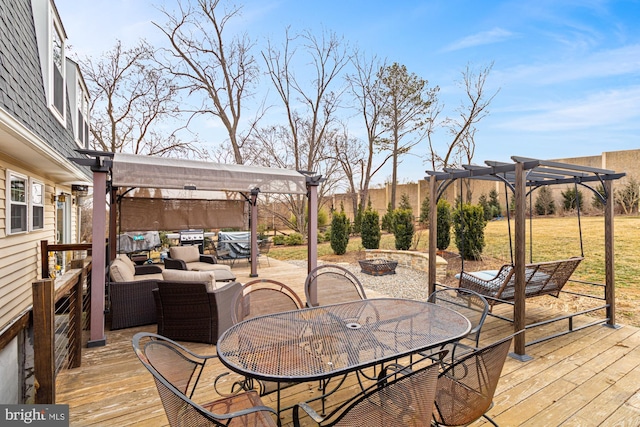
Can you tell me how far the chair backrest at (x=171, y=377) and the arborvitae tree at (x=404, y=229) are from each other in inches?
326

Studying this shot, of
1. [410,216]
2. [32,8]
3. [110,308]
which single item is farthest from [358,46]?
[110,308]

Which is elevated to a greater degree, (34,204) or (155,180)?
(155,180)

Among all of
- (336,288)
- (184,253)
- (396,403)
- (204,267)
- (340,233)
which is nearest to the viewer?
(396,403)

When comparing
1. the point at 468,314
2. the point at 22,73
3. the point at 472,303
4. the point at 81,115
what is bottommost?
the point at 468,314

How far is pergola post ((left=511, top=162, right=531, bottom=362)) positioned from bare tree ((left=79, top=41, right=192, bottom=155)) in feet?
44.8

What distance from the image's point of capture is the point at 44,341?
6.89ft

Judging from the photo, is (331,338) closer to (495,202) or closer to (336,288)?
(336,288)

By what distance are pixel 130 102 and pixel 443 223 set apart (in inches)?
509

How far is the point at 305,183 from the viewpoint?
511 centimetres

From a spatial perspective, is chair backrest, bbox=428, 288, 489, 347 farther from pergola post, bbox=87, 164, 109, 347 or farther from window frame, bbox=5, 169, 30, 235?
window frame, bbox=5, 169, 30, 235

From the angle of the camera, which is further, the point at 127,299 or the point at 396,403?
the point at 127,299

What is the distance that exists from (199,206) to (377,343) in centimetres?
600

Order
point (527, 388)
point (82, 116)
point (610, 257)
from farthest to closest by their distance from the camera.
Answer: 1. point (82, 116)
2. point (610, 257)
3. point (527, 388)

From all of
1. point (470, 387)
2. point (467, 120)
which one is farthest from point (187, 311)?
point (467, 120)
